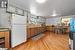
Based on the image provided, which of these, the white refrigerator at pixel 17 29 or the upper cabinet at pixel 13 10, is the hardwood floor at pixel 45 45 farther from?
the upper cabinet at pixel 13 10

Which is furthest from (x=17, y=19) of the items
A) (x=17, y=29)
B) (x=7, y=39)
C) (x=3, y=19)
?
(x=7, y=39)

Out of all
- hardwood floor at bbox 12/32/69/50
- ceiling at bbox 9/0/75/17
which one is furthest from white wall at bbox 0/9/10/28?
hardwood floor at bbox 12/32/69/50

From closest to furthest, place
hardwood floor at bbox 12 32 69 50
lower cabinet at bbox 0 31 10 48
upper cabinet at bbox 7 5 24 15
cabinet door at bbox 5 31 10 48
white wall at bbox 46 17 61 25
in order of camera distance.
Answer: lower cabinet at bbox 0 31 10 48, cabinet door at bbox 5 31 10 48, hardwood floor at bbox 12 32 69 50, upper cabinet at bbox 7 5 24 15, white wall at bbox 46 17 61 25

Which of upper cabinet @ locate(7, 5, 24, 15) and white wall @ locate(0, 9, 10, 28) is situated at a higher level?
upper cabinet @ locate(7, 5, 24, 15)

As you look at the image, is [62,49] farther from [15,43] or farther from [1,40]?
[1,40]

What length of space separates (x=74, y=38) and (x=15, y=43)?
2.61m

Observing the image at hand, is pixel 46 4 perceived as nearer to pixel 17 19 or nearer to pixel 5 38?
pixel 17 19

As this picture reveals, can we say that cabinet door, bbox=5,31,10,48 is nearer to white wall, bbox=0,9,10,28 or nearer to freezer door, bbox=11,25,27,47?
freezer door, bbox=11,25,27,47

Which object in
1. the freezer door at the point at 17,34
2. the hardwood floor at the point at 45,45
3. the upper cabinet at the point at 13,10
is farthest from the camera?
the upper cabinet at the point at 13,10

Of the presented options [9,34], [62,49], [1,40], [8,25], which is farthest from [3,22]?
[62,49]

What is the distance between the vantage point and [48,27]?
1423 cm

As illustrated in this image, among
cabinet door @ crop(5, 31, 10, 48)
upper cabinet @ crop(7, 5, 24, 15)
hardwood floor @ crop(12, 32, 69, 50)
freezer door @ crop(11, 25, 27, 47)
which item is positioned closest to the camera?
cabinet door @ crop(5, 31, 10, 48)

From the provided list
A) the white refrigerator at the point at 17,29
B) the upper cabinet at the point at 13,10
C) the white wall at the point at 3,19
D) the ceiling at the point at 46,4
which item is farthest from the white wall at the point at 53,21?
the white wall at the point at 3,19

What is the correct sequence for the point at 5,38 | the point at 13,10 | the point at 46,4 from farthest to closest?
the point at 13,10
the point at 46,4
the point at 5,38
